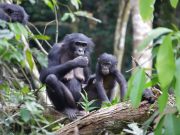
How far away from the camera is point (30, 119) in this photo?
3.33 meters

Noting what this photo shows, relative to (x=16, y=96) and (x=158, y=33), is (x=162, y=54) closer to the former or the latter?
(x=158, y=33)

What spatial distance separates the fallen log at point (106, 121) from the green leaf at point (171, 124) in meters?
2.30

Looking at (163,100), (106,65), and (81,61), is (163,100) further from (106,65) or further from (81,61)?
(106,65)

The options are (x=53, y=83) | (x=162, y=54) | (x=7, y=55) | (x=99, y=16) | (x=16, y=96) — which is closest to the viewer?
(x=162, y=54)

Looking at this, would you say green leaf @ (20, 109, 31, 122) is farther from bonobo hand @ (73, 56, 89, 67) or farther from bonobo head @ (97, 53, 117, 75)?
bonobo head @ (97, 53, 117, 75)

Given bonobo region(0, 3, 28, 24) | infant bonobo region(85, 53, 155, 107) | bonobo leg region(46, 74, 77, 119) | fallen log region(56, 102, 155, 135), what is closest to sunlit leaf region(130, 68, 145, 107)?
fallen log region(56, 102, 155, 135)

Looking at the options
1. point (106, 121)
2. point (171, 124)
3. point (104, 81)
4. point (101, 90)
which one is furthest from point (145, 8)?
point (104, 81)

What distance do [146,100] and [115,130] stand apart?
37 centimetres

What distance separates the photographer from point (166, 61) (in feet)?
6.29

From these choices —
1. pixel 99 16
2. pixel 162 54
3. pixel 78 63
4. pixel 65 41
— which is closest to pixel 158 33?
pixel 162 54

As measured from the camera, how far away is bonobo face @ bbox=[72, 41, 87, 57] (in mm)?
6457

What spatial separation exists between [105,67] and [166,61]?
190 inches

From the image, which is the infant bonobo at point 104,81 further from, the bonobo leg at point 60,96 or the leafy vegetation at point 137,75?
the leafy vegetation at point 137,75

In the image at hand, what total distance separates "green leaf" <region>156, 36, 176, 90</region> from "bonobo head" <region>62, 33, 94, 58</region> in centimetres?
452
